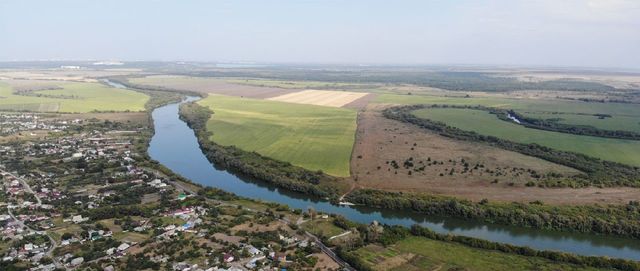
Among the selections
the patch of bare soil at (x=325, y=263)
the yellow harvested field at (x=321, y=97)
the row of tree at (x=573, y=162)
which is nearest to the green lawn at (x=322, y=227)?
the patch of bare soil at (x=325, y=263)

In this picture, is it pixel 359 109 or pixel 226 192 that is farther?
pixel 359 109

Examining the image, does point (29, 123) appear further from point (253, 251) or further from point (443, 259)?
point (443, 259)

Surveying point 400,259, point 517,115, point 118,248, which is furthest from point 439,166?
point 517,115

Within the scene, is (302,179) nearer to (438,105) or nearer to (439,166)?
(439,166)

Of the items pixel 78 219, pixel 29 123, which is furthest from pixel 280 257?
pixel 29 123

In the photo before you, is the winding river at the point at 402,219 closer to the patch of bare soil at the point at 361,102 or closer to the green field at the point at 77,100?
the green field at the point at 77,100

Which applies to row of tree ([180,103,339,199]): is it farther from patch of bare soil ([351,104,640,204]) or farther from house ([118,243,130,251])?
house ([118,243,130,251])

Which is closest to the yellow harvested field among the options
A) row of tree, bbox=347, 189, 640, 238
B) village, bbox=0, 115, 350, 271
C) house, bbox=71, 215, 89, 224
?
village, bbox=0, 115, 350, 271
